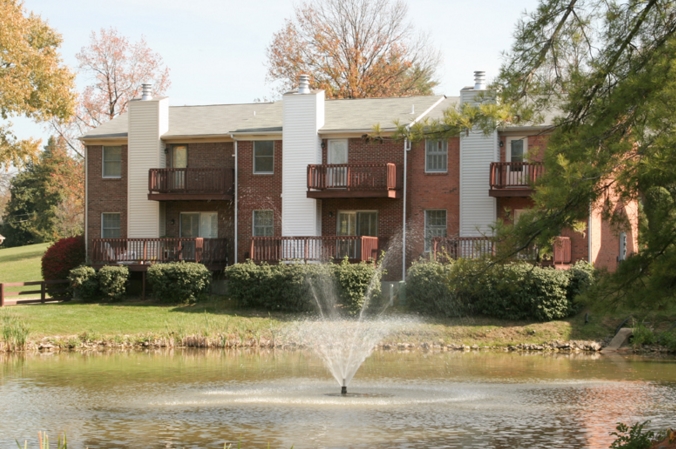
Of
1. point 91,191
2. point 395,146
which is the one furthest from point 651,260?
point 91,191

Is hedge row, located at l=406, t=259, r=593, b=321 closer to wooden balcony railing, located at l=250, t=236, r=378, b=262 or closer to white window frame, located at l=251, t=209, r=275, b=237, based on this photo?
wooden balcony railing, located at l=250, t=236, r=378, b=262

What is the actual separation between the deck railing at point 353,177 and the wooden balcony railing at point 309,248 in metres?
2.14

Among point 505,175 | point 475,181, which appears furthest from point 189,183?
point 505,175

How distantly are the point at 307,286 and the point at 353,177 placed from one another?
18.1 feet

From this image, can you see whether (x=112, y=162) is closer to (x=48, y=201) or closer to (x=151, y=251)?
(x=151, y=251)

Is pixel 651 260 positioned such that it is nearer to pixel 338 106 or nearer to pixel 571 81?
pixel 571 81

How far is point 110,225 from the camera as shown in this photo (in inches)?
1740

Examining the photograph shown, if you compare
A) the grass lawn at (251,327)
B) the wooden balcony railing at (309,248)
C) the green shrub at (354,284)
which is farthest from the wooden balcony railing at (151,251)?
the green shrub at (354,284)

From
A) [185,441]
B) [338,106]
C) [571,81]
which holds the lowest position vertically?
A: [185,441]

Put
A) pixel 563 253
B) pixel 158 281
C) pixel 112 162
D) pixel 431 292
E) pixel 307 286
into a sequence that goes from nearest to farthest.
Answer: pixel 431 292 → pixel 307 286 → pixel 563 253 → pixel 158 281 → pixel 112 162

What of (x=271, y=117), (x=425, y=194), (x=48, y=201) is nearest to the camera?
(x=425, y=194)

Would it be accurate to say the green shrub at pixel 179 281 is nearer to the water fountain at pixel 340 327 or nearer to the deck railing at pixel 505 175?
the water fountain at pixel 340 327

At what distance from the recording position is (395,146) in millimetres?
40281

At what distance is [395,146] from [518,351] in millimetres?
12306
